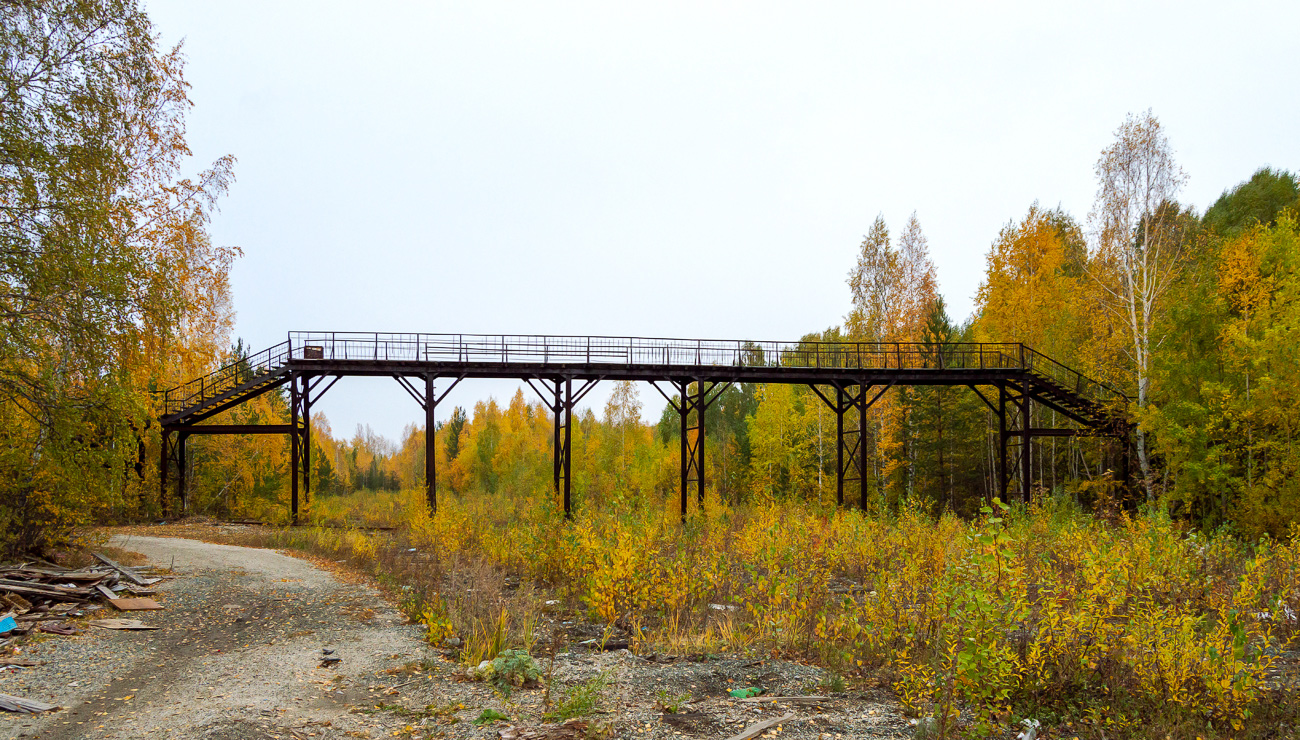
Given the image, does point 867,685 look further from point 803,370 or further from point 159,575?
point 803,370

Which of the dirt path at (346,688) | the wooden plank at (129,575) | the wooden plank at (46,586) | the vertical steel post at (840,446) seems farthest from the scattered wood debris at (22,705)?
the vertical steel post at (840,446)

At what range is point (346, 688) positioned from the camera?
7.34 m

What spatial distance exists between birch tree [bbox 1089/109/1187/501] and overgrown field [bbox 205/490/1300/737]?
9.68 m

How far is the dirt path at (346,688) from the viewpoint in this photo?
6.02 metres

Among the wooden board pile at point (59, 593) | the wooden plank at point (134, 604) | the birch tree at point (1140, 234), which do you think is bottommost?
the wooden plank at point (134, 604)

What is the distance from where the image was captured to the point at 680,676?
7.34m

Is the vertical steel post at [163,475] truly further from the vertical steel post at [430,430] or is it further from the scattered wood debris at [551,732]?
the scattered wood debris at [551,732]

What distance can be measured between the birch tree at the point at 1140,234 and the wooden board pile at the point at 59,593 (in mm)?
25085

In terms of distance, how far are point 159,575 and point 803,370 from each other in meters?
17.4

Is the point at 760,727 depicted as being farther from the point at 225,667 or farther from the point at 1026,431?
the point at 1026,431

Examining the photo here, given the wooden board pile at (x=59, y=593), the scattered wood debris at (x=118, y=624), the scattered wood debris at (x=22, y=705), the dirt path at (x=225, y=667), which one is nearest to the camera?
the dirt path at (x=225, y=667)

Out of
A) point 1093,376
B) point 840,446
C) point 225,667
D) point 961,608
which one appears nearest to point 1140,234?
point 1093,376

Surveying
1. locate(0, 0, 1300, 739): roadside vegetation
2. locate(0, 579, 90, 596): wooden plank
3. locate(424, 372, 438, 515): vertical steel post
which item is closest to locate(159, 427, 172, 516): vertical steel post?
locate(0, 0, 1300, 739): roadside vegetation

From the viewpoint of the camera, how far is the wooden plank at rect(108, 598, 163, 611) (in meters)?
10.3
